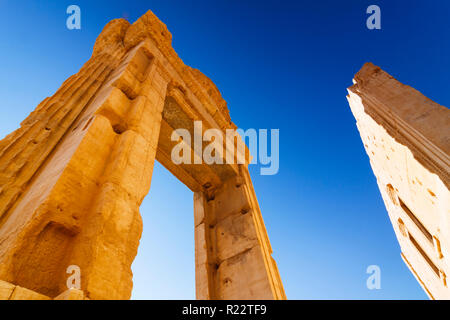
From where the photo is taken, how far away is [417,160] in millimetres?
7410

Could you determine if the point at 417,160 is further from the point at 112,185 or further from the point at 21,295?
the point at 21,295

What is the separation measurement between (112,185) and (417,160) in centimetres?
882

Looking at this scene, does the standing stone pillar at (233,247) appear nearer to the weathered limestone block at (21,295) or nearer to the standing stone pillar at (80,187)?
the standing stone pillar at (80,187)

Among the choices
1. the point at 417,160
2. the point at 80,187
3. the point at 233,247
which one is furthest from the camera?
the point at 417,160

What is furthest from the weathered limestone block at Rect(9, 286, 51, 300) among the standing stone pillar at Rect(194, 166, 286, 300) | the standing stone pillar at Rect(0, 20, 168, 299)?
the standing stone pillar at Rect(194, 166, 286, 300)

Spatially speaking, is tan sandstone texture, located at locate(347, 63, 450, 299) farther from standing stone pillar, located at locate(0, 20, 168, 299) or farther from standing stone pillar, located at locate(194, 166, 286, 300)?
standing stone pillar, located at locate(0, 20, 168, 299)

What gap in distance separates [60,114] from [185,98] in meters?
2.40

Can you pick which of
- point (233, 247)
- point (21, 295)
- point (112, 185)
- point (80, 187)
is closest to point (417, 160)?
point (233, 247)

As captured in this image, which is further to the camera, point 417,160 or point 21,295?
point 417,160

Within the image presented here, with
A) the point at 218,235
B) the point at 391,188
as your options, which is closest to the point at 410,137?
the point at 391,188

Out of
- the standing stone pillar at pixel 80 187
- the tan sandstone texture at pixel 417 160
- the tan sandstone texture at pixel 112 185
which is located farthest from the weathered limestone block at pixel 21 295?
the tan sandstone texture at pixel 417 160

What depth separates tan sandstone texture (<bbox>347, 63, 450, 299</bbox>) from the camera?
6.95 meters

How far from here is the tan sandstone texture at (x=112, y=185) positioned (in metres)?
1.49
